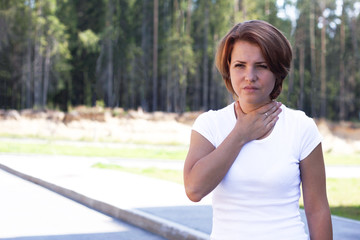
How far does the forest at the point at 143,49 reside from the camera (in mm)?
49281

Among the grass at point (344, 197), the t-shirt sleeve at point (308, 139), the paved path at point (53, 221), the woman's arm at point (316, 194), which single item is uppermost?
the t-shirt sleeve at point (308, 139)

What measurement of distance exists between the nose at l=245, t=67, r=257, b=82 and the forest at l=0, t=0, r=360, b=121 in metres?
43.3

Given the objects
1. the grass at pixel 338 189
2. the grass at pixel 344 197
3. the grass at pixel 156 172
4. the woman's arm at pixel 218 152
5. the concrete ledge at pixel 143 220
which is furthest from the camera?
the grass at pixel 156 172

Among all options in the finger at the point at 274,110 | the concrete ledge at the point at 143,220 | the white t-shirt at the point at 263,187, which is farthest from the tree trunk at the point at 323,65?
the white t-shirt at the point at 263,187

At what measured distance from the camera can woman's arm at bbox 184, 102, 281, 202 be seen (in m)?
2.05

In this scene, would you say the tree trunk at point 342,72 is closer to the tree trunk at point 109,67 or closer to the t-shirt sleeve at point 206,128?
the tree trunk at point 109,67

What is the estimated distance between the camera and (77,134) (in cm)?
3612

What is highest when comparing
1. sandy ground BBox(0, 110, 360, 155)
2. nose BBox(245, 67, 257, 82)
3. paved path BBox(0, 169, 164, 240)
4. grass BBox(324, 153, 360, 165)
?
nose BBox(245, 67, 257, 82)

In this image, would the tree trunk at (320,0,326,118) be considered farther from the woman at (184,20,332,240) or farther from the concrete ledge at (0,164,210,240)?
the woman at (184,20,332,240)

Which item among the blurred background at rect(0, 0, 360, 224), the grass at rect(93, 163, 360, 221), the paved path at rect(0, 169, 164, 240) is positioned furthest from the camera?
the blurred background at rect(0, 0, 360, 224)

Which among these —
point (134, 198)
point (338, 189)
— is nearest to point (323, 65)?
point (338, 189)

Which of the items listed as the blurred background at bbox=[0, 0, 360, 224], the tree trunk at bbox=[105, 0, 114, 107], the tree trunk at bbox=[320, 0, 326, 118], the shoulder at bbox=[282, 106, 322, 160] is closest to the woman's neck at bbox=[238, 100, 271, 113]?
the shoulder at bbox=[282, 106, 322, 160]

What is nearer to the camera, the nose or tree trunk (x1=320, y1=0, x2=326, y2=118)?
the nose

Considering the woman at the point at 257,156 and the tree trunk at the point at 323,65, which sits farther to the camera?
the tree trunk at the point at 323,65
